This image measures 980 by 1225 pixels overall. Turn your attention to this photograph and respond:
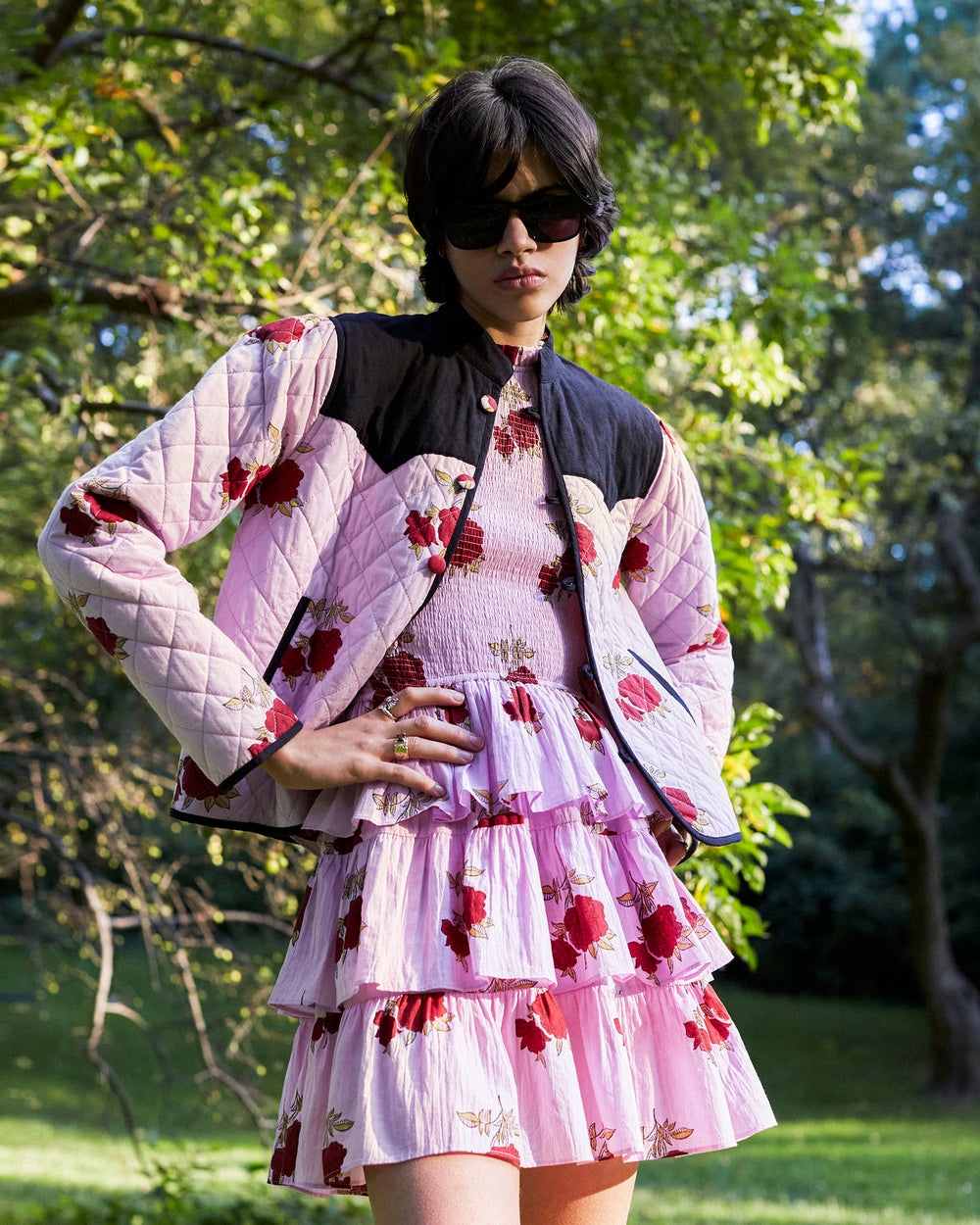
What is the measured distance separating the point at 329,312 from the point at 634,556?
217 centimetres

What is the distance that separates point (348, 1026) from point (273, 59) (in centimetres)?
424

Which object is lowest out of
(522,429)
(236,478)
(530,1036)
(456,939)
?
(530,1036)

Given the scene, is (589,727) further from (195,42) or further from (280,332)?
(195,42)

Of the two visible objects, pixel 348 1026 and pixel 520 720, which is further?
pixel 520 720

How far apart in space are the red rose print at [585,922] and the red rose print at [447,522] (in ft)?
1.54

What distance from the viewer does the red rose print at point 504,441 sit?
170cm

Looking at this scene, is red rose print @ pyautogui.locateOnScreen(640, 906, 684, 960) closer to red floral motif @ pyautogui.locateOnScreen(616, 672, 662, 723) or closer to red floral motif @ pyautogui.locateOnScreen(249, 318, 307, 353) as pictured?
red floral motif @ pyautogui.locateOnScreen(616, 672, 662, 723)

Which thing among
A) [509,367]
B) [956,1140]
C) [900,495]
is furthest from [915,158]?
[509,367]

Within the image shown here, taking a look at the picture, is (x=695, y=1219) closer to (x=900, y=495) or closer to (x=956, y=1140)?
(x=956, y=1140)

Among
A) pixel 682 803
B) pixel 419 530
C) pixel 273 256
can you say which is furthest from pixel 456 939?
pixel 273 256

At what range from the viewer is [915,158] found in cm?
1163

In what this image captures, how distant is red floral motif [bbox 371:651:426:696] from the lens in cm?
161

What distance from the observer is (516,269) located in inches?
65.7

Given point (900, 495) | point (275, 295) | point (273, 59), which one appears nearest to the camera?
point (275, 295)
